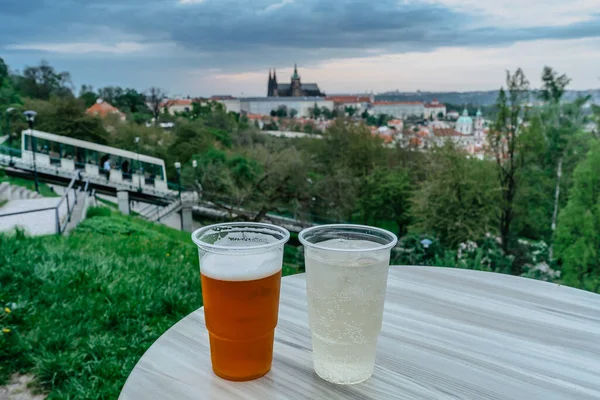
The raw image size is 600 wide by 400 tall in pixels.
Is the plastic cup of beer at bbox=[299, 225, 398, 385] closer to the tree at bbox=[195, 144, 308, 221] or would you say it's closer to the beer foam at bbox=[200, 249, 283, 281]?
the beer foam at bbox=[200, 249, 283, 281]

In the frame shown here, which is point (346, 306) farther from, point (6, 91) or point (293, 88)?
point (293, 88)

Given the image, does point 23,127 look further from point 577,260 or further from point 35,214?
point 577,260

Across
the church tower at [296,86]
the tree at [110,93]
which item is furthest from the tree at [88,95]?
the church tower at [296,86]

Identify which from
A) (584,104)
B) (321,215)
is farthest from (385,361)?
(584,104)

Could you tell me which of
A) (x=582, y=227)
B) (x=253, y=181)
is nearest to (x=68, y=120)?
(x=253, y=181)

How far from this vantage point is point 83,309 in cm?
176

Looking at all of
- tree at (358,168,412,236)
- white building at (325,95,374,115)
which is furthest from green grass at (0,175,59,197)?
white building at (325,95,374,115)

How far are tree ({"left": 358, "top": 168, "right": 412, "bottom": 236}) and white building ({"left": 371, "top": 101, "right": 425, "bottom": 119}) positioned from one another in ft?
31.7

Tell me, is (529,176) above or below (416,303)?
below

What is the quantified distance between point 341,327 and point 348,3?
21.3 meters

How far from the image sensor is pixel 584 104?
11.6 m

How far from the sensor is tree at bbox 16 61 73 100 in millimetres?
13891

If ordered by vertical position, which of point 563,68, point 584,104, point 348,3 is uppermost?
point 348,3

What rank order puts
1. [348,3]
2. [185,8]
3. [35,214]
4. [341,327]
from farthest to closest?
[185,8], [348,3], [35,214], [341,327]
